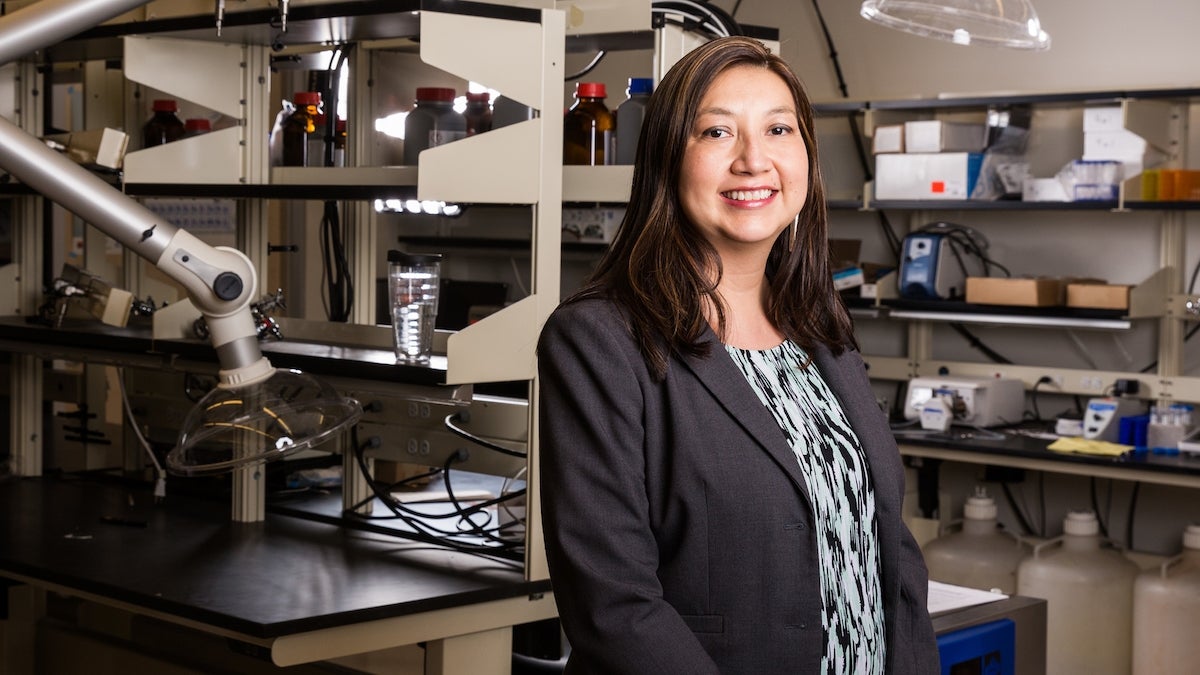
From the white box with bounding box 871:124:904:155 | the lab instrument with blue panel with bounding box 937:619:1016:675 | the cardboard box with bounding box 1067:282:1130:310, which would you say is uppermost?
the white box with bounding box 871:124:904:155

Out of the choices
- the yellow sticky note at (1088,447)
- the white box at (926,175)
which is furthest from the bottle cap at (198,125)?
the yellow sticky note at (1088,447)

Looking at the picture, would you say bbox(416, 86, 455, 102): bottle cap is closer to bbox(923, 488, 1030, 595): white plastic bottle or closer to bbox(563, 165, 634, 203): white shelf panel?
bbox(563, 165, 634, 203): white shelf panel

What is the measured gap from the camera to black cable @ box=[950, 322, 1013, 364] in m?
4.73

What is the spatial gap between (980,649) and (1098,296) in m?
2.36

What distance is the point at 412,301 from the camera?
238 centimetres

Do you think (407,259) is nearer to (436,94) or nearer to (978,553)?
(436,94)

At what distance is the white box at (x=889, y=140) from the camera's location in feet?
15.0

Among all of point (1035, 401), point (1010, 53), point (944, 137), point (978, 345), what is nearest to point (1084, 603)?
point (1035, 401)

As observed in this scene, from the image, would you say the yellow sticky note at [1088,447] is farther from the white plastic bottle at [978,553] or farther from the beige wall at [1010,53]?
the beige wall at [1010,53]

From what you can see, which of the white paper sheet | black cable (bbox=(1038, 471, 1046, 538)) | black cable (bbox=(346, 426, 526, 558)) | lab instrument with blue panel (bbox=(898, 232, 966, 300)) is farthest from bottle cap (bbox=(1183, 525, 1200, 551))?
black cable (bbox=(346, 426, 526, 558))

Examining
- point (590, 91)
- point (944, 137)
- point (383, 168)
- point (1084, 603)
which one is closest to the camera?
point (383, 168)

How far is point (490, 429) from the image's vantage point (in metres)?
2.46

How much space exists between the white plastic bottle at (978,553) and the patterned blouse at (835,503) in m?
2.88

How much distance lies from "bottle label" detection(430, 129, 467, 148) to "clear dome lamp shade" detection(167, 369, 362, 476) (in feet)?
2.76
